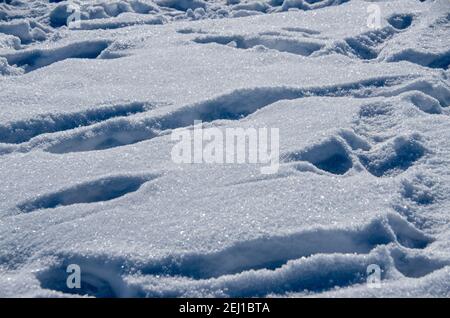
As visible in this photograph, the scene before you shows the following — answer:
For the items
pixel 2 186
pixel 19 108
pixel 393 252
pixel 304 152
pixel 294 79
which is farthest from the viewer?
pixel 294 79

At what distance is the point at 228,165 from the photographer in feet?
→ 7.91

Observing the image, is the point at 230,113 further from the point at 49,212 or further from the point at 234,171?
the point at 49,212

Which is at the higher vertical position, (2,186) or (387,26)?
(387,26)

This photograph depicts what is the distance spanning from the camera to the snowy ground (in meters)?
1.87

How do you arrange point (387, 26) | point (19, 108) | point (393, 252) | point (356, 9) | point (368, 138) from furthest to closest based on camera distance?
point (356, 9) → point (387, 26) → point (19, 108) → point (368, 138) → point (393, 252)

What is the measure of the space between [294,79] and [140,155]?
3.76 feet

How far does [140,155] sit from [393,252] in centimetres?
125

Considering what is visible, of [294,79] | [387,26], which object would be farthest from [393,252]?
[387,26]

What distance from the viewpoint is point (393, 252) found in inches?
76.5

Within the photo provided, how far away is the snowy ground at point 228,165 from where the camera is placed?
187 centimetres

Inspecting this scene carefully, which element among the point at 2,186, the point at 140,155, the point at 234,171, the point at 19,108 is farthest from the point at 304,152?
the point at 19,108

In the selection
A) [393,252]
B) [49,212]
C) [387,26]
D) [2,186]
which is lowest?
[393,252]

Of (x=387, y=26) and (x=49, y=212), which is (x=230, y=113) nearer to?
(x=49, y=212)

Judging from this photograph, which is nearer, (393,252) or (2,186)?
(393,252)
